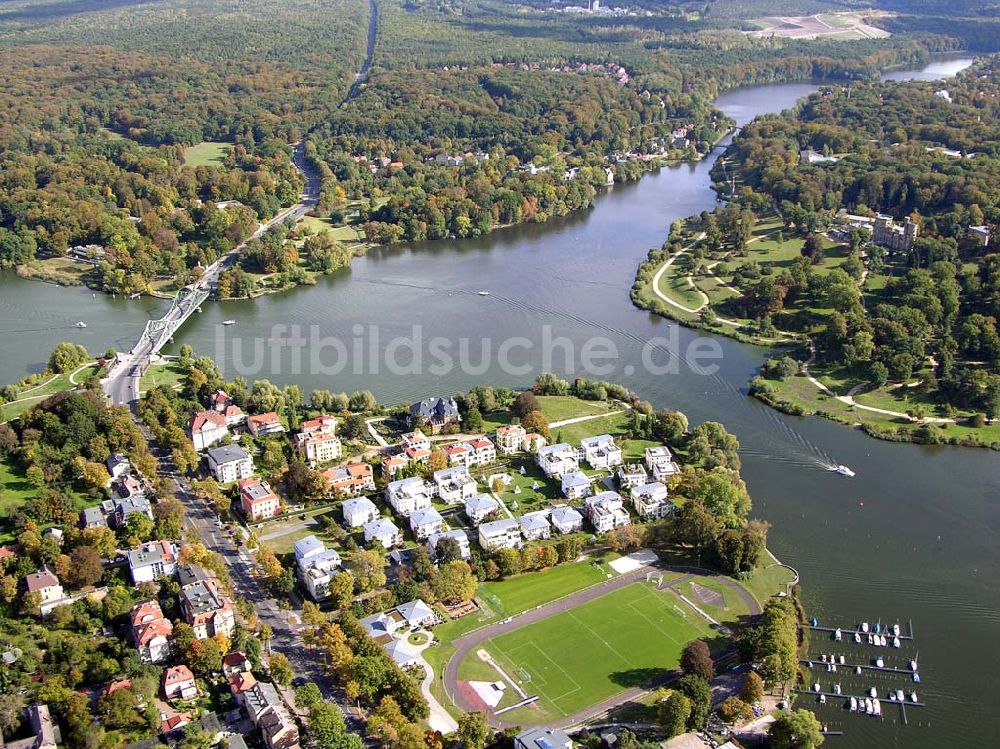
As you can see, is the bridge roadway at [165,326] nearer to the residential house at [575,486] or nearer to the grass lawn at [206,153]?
the grass lawn at [206,153]

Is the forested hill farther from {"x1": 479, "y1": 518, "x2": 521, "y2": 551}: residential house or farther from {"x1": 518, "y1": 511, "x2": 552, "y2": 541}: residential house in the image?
{"x1": 479, "y1": 518, "x2": 521, "y2": 551}: residential house

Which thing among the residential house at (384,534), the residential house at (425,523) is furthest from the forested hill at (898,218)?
the residential house at (384,534)

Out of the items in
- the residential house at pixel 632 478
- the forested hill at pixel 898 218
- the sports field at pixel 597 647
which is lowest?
the sports field at pixel 597 647

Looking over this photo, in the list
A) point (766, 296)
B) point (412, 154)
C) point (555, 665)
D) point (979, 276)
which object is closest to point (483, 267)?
point (766, 296)

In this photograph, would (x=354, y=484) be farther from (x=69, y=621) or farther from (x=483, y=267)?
(x=483, y=267)

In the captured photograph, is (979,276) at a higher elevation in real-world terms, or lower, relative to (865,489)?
higher

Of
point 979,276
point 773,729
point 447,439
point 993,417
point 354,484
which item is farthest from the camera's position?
point 979,276

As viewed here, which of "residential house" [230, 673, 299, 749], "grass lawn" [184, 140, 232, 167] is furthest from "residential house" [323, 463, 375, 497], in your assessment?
"grass lawn" [184, 140, 232, 167]

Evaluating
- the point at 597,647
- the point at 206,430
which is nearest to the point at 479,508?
the point at 597,647
